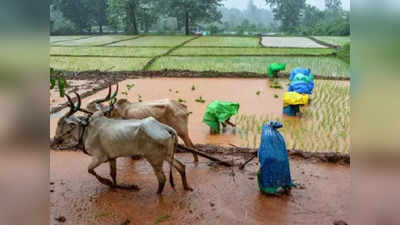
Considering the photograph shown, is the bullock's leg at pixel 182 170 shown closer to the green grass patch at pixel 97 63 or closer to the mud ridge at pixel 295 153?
the mud ridge at pixel 295 153

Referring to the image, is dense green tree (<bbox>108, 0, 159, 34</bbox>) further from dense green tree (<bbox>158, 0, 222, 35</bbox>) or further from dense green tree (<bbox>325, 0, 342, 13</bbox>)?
dense green tree (<bbox>325, 0, 342, 13</bbox>)

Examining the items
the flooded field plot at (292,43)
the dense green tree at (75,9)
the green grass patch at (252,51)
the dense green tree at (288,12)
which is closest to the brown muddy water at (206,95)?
the green grass patch at (252,51)

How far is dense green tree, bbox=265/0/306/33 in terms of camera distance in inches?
1519

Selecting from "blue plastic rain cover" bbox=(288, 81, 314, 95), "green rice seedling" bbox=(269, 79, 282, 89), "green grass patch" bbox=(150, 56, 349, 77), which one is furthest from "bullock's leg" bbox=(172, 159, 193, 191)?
"green grass patch" bbox=(150, 56, 349, 77)

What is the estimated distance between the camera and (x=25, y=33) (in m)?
1.53

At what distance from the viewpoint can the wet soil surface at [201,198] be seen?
4824mm

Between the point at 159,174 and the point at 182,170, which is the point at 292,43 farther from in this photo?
the point at 159,174

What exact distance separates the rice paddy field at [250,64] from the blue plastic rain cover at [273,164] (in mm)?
2322

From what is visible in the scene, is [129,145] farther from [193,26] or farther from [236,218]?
[193,26]

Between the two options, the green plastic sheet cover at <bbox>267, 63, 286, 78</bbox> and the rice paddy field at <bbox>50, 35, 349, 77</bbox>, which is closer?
the green plastic sheet cover at <bbox>267, 63, 286, 78</bbox>

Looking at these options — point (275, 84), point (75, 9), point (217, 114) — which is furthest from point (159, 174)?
point (75, 9)

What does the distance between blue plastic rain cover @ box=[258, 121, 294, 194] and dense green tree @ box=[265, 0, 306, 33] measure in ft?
115

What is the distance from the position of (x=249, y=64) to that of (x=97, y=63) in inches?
300

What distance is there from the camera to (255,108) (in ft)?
36.3
